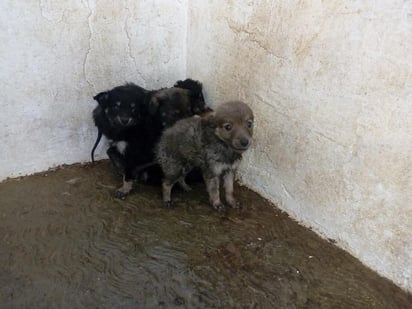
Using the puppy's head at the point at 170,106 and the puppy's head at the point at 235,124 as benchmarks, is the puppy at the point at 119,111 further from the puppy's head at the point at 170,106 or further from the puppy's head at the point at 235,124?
the puppy's head at the point at 235,124

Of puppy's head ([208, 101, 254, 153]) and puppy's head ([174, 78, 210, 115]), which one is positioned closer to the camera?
puppy's head ([208, 101, 254, 153])

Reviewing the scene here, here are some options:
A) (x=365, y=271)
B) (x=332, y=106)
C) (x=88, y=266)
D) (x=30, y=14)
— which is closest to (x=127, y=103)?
(x=30, y=14)

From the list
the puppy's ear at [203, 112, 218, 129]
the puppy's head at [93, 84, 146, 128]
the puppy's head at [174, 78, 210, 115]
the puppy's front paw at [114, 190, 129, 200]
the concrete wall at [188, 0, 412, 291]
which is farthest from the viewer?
the puppy's head at [174, 78, 210, 115]

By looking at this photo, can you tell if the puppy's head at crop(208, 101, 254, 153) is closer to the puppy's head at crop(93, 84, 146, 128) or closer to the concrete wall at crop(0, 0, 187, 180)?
the puppy's head at crop(93, 84, 146, 128)

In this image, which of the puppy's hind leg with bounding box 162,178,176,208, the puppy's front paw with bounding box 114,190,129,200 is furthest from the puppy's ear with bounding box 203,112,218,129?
the puppy's front paw with bounding box 114,190,129,200

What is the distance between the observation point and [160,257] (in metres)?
3.73

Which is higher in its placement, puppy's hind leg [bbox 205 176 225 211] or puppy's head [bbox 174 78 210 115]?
puppy's head [bbox 174 78 210 115]

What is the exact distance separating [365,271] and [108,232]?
2386 mm

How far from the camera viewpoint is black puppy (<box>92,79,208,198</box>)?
14.7 feet

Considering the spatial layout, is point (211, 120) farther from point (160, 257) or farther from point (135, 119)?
point (160, 257)

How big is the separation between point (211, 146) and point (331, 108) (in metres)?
1.19

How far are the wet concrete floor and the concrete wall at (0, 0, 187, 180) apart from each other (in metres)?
0.51

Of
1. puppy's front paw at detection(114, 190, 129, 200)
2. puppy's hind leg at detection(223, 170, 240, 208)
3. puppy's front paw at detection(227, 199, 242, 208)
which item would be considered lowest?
puppy's front paw at detection(114, 190, 129, 200)

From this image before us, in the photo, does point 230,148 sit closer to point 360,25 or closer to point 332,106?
point 332,106
